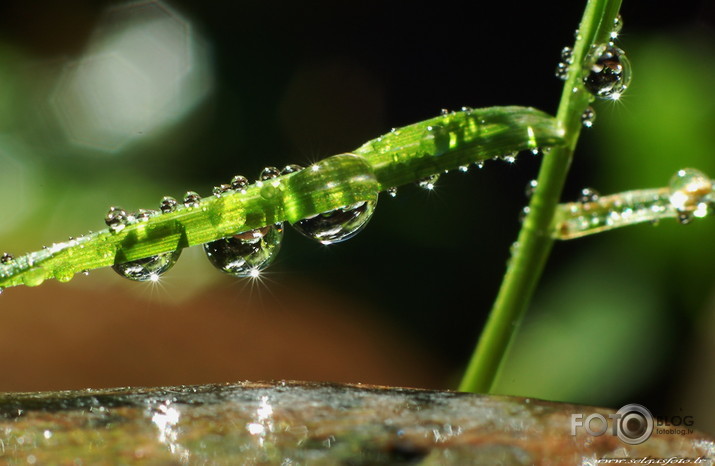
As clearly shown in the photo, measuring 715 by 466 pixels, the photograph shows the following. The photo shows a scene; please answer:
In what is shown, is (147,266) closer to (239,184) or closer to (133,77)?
(239,184)

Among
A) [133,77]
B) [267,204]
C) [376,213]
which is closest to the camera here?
[267,204]

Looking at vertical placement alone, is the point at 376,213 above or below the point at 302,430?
above

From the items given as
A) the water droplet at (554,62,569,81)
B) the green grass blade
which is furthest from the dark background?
the green grass blade

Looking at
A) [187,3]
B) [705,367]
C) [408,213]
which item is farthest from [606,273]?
[187,3]

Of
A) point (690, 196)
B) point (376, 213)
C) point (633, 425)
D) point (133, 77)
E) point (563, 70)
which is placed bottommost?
point (633, 425)

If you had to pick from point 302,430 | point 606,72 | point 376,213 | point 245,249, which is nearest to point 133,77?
point 376,213

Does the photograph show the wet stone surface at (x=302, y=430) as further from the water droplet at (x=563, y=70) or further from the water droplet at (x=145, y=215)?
the water droplet at (x=563, y=70)

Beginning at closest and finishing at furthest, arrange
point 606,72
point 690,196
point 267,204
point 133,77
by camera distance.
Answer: point 267,204
point 606,72
point 690,196
point 133,77
